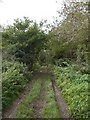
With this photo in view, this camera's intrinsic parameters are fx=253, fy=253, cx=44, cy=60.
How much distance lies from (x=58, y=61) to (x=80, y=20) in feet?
40.4

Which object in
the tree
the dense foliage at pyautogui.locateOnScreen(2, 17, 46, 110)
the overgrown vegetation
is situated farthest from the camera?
the tree

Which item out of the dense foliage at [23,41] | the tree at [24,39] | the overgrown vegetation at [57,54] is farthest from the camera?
the tree at [24,39]

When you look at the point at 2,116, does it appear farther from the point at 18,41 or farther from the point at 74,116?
the point at 18,41

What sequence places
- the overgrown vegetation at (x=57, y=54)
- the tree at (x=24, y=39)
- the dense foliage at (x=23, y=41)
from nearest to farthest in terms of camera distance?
the overgrown vegetation at (x=57, y=54)
the dense foliage at (x=23, y=41)
the tree at (x=24, y=39)

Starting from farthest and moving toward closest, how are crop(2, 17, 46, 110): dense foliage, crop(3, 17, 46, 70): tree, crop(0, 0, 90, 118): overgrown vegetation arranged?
1. crop(3, 17, 46, 70): tree
2. crop(2, 17, 46, 110): dense foliage
3. crop(0, 0, 90, 118): overgrown vegetation

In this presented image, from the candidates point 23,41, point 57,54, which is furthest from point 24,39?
point 57,54

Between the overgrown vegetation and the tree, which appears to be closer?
the overgrown vegetation

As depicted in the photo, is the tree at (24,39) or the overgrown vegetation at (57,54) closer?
the overgrown vegetation at (57,54)

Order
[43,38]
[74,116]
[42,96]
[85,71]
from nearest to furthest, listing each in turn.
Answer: [74,116] < [42,96] < [85,71] < [43,38]

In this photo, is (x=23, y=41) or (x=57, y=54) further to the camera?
(x=57, y=54)

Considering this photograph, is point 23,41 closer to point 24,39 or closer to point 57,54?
point 24,39

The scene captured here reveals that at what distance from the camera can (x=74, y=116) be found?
8883 millimetres

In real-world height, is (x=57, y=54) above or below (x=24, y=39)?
below

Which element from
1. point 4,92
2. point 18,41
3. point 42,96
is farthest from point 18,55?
point 4,92
